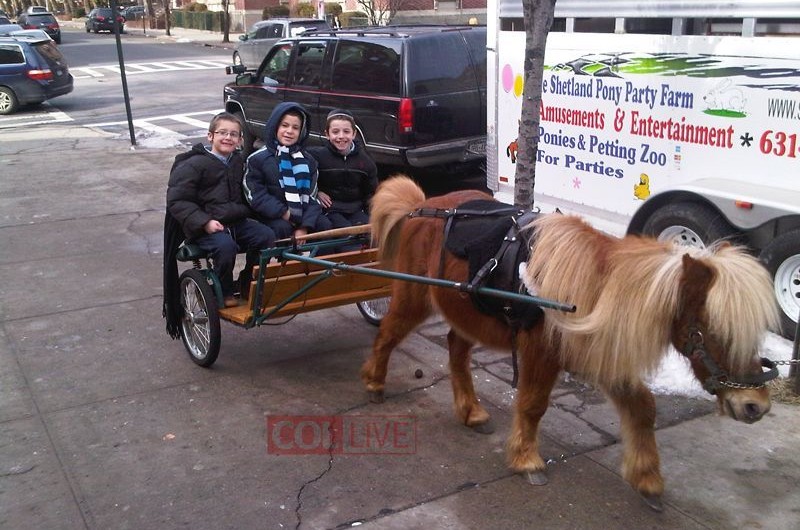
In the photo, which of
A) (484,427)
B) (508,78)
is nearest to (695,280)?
(484,427)

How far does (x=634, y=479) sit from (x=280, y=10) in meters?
48.7

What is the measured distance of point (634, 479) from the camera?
381cm

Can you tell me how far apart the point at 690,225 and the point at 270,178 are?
3.27 meters

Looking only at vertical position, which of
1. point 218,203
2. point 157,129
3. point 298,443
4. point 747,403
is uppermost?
point 218,203

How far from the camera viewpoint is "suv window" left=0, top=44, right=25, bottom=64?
20.4 metres

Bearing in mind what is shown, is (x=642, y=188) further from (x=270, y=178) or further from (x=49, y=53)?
(x=49, y=53)

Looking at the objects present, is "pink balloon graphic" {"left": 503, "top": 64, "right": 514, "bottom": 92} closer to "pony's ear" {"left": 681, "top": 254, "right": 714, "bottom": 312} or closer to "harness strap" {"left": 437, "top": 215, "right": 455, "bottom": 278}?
"harness strap" {"left": 437, "top": 215, "right": 455, "bottom": 278}

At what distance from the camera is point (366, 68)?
10.3 m

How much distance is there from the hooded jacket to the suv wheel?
17713 mm

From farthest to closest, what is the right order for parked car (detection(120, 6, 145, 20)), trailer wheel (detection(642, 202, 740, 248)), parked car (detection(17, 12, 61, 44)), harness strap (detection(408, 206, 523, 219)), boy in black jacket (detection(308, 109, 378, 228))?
parked car (detection(120, 6, 145, 20))
parked car (detection(17, 12, 61, 44))
trailer wheel (detection(642, 202, 740, 248))
boy in black jacket (detection(308, 109, 378, 228))
harness strap (detection(408, 206, 523, 219))

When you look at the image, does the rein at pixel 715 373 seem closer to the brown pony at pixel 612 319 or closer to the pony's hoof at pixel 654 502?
the brown pony at pixel 612 319

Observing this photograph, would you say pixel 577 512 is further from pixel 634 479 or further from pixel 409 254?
pixel 409 254

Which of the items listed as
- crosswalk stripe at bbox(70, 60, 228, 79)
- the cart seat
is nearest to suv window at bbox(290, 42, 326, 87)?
the cart seat

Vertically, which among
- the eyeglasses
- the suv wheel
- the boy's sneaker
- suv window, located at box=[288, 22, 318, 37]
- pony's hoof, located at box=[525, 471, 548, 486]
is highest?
suv window, located at box=[288, 22, 318, 37]
